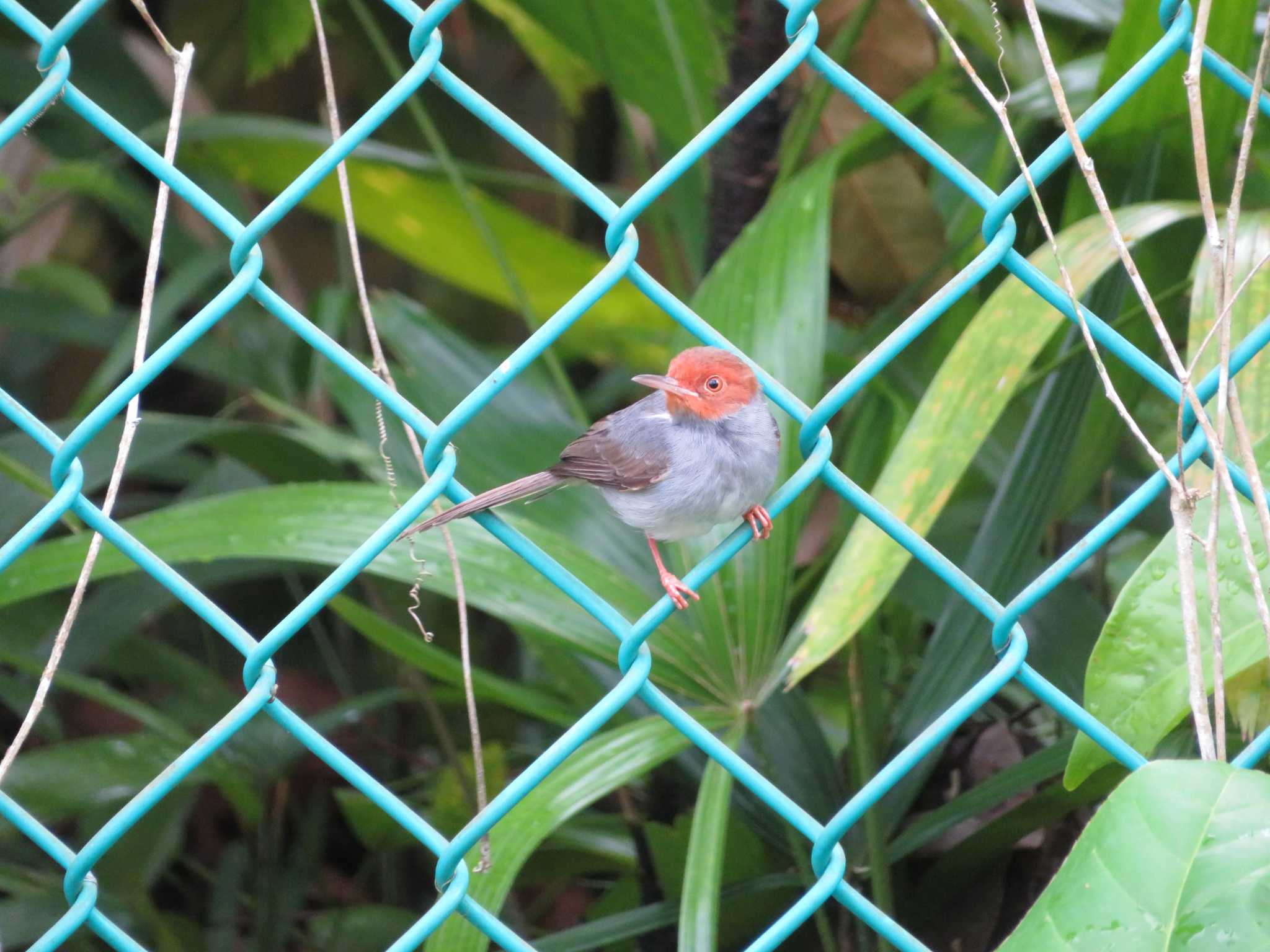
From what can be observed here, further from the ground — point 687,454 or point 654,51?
point 654,51

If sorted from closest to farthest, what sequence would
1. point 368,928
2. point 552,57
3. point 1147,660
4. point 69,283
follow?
1. point 1147,660
2. point 368,928
3. point 69,283
4. point 552,57

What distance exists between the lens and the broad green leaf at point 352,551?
6.64 feet

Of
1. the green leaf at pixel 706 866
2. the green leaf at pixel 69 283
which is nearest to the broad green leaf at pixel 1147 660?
the green leaf at pixel 706 866

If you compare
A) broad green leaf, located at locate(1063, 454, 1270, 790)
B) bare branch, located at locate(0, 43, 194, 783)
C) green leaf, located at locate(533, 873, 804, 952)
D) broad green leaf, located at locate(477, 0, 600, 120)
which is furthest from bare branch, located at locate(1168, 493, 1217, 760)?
broad green leaf, located at locate(477, 0, 600, 120)

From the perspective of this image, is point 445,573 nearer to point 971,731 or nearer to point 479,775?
point 479,775

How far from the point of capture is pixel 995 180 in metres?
2.86

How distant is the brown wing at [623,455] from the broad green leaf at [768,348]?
0.98 ft

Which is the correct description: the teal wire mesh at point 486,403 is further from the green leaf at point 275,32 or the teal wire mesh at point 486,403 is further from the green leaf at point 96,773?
the green leaf at point 275,32

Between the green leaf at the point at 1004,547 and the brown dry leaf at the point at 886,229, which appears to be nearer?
the green leaf at the point at 1004,547

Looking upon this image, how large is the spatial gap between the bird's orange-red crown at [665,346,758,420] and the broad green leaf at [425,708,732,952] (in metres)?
0.53

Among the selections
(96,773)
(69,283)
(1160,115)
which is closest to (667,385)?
(1160,115)

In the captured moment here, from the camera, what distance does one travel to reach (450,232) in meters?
3.28

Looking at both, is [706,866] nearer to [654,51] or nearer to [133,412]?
[133,412]

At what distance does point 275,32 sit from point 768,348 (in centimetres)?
182
